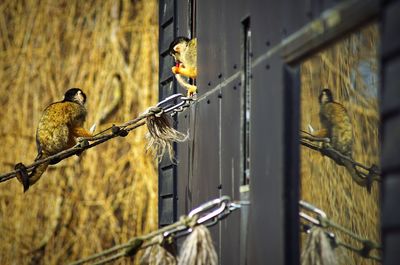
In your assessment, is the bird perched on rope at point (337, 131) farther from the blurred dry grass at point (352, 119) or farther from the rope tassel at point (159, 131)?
the rope tassel at point (159, 131)

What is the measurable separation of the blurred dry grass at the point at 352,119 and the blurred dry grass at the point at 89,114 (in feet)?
23.6

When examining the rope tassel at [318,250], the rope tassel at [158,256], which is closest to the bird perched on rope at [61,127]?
the rope tassel at [158,256]

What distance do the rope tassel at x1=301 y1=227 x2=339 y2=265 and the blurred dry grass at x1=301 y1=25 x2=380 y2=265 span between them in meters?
1.40

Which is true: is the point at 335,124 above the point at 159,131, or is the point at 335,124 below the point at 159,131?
below

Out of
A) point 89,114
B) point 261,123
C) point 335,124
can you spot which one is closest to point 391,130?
point 261,123

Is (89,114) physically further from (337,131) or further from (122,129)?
(337,131)

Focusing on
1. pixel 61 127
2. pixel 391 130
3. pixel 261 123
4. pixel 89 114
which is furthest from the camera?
pixel 89 114

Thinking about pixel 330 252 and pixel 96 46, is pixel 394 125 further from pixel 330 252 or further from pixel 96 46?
pixel 96 46

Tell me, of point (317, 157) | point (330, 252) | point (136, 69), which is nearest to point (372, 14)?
point (330, 252)

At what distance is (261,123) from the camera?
4949 millimetres

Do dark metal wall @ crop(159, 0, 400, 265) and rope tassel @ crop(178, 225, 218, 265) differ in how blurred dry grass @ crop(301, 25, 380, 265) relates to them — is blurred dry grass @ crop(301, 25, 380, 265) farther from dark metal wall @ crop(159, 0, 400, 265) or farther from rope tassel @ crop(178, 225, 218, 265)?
rope tassel @ crop(178, 225, 218, 265)

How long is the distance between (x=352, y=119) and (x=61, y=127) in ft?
10.7

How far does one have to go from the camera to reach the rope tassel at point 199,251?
5.05 metres

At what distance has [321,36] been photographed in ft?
13.5
